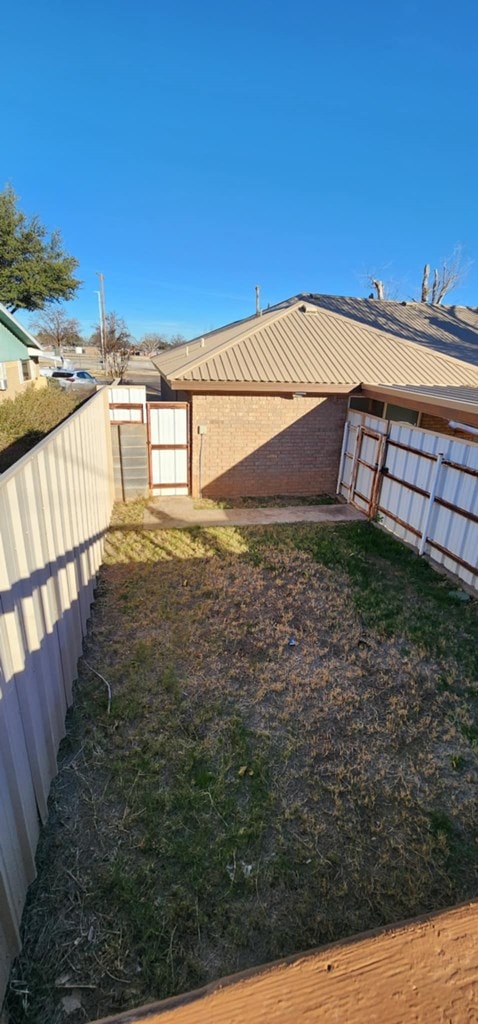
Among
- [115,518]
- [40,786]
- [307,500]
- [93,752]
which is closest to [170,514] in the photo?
[115,518]

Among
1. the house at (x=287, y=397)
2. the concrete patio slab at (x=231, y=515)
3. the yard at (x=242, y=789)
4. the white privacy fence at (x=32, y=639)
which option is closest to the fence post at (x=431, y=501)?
the yard at (x=242, y=789)

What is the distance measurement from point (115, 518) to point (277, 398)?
4.20 m

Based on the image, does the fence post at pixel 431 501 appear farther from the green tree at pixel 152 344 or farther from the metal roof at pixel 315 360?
the green tree at pixel 152 344

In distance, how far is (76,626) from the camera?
182 inches

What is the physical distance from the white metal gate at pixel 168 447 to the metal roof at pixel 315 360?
0.76 m

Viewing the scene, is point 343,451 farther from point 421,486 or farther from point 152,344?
point 152,344

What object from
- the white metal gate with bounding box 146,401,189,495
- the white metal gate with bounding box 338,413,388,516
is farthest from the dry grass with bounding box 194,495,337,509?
the white metal gate with bounding box 146,401,189,495

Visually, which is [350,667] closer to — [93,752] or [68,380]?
[93,752]

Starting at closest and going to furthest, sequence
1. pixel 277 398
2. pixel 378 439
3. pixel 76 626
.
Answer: pixel 76 626, pixel 378 439, pixel 277 398

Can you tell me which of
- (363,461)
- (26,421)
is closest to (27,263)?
(26,421)

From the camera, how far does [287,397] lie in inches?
401

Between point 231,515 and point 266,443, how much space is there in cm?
198

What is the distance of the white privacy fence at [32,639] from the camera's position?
2400mm

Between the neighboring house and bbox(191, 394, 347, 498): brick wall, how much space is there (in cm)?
1060
